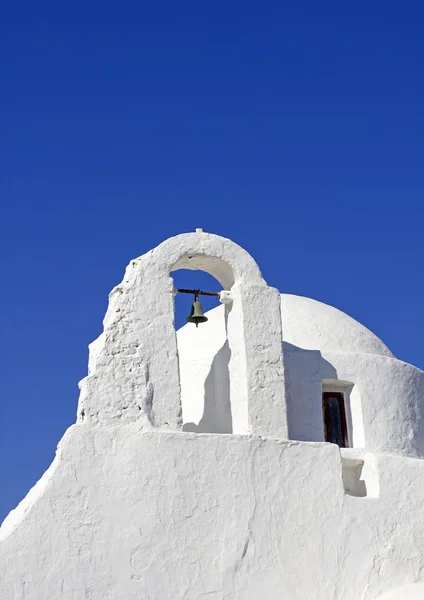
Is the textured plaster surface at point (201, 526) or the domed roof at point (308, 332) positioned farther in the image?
the domed roof at point (308, 332)

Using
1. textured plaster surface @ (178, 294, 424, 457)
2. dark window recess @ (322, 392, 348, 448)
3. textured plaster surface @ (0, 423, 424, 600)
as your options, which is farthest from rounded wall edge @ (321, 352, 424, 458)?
textured plaster surface @ (0, 423, 424, 600)

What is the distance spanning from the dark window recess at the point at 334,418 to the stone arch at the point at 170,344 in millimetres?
1596

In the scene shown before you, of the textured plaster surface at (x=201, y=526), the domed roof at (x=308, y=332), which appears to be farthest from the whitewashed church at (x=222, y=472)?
the domed roof at (x=308, y=332)

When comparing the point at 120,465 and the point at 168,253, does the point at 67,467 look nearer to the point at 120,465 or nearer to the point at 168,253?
the point at 120,465

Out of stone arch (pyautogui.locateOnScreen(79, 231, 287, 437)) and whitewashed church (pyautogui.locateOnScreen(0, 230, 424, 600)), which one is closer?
whitewashed church (pyautogui.locateOnScreen(0, 230, 424, 600))

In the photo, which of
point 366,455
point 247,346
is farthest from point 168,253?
point 366,455

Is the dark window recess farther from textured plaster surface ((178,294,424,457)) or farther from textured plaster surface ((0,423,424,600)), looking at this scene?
textured plaster surface ((0,423,424,600))

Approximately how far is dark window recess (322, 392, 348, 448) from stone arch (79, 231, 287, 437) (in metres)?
1.60

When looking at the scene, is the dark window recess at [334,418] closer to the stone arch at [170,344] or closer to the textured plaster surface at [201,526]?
the textured plaster surface at [201,526]

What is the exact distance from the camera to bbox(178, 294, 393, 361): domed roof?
1745cm

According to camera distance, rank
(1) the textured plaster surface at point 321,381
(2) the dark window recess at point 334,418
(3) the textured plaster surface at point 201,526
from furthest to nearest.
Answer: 1. (2) the dark window recess at point 334,418
2. (1) the textured plaster surface at point 321,381
3. (3) the textured plaster surface at point 201,526

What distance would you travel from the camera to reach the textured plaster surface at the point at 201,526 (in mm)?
13133

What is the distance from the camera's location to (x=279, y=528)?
1437cm

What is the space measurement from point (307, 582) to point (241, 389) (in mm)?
2686
